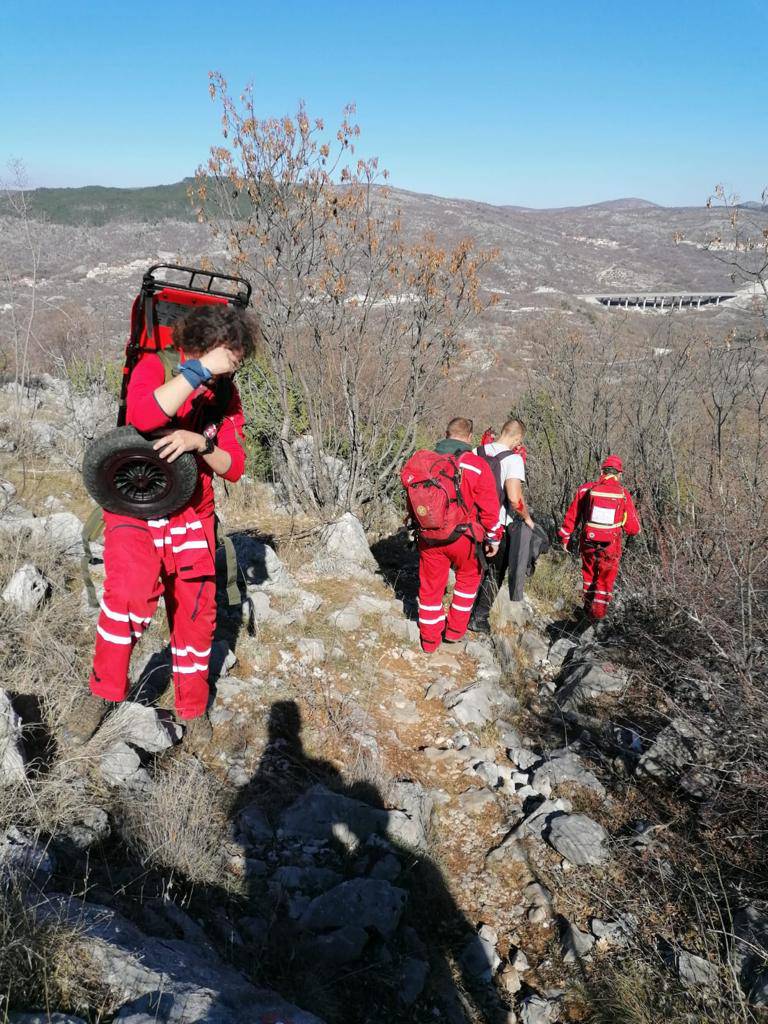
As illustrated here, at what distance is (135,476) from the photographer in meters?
2.39

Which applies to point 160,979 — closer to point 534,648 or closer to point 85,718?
point 85,718

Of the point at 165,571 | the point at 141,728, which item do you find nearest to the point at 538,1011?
the point at 141,728

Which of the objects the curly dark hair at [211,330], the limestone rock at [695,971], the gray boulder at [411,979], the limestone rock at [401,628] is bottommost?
the limestone rock at [401,628]

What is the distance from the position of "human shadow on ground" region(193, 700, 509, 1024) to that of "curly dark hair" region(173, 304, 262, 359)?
190 cm

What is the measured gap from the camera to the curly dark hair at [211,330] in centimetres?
224

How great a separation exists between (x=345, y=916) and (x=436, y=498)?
227cm

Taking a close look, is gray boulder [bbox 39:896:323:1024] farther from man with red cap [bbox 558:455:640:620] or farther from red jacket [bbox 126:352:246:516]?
man with red cap [bbox 558:455:640:620]

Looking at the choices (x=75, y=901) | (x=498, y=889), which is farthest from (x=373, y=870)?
(x=75, y=901)

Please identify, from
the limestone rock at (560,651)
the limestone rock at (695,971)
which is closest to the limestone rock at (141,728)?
the limestone rock at (695,971)

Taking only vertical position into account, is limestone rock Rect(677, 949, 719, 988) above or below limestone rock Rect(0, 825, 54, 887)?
below

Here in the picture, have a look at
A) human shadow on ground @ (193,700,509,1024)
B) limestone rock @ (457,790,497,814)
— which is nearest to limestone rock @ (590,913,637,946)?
human shadow on ground @ (193,700,509,1024)

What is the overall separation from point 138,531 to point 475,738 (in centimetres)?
221

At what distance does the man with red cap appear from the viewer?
17.3 ft

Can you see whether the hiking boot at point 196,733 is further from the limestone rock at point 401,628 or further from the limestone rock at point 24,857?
the limestone rock at point 401,628
